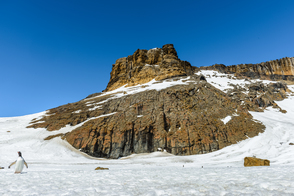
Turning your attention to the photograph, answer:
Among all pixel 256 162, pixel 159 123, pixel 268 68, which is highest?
pixel 268 68

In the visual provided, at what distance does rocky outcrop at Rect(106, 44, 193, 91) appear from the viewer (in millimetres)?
80125

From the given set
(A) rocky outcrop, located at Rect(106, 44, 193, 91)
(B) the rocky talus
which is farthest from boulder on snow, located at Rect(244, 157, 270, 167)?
(A) rocky outcrop, located at Rect(106, 44, 193, 91)

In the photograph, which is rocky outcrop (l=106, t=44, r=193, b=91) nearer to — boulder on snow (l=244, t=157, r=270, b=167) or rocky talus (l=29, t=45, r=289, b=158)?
rocky talus (l=29, t=45, r=289, b=158)

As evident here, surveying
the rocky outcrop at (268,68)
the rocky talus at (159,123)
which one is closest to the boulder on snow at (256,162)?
the rocky talus at (159,123)

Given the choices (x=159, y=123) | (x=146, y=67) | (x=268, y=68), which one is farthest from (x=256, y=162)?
(x=268, y=68)

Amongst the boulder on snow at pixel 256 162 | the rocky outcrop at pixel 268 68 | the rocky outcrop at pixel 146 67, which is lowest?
the boulder on snow at pixel 256 162

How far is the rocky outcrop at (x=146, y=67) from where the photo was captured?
263 ft

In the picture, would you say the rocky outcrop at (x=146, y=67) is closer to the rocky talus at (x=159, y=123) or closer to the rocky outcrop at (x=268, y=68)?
the rocky talus at (x=159, y=123)

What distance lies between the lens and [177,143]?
35.2 metres

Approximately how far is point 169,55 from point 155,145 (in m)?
65.2

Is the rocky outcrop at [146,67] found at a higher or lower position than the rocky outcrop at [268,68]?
lower

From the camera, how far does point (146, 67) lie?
8919 cm

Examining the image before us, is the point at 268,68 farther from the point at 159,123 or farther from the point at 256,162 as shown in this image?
the point at 256,162

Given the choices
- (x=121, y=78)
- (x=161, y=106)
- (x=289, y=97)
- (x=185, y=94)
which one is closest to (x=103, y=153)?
(x=161, y=106)
